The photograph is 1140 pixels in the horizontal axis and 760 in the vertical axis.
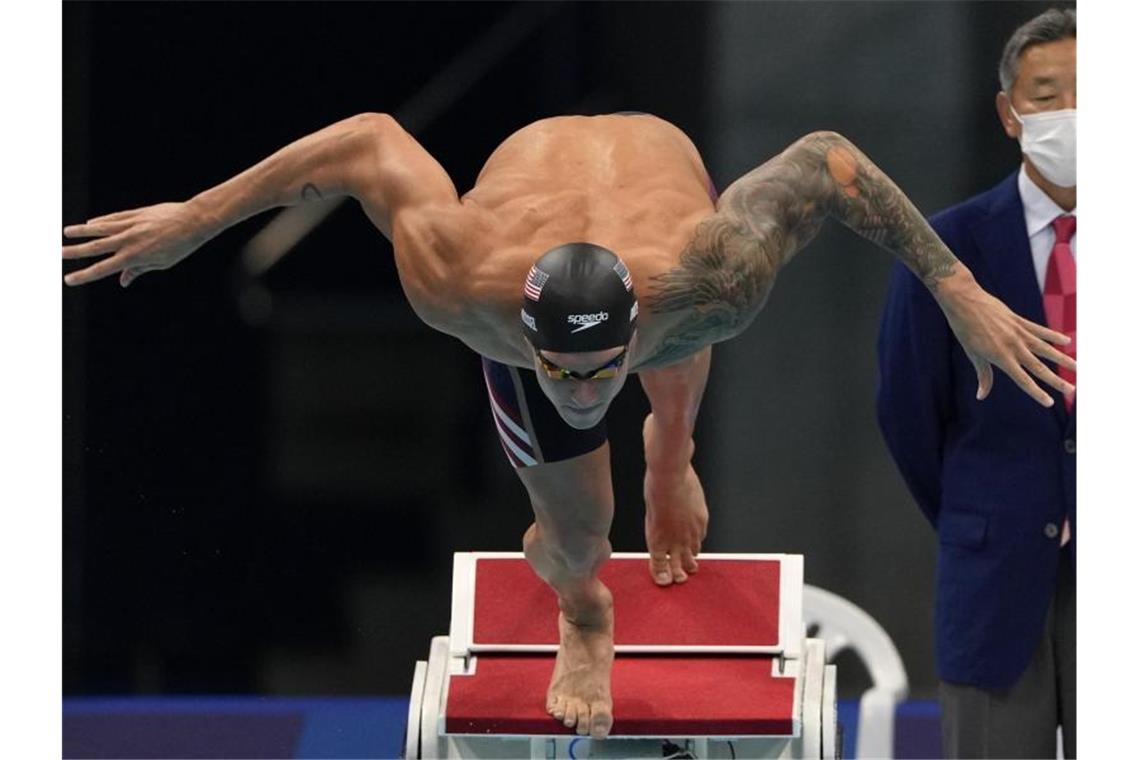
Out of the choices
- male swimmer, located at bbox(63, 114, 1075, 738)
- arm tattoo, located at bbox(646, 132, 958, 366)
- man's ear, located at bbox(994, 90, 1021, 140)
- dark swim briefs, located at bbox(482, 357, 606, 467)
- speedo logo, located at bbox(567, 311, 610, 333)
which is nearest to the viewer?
speedo logo, located at bbox(567, 311, 610, 333)

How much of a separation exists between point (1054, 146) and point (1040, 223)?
0.14 meters

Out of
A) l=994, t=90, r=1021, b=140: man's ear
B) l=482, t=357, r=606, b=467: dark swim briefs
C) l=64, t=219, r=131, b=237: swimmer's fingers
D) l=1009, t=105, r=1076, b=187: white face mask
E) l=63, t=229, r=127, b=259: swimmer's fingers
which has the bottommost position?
l=482, t=357, r=606, b=467: dark swim briefs

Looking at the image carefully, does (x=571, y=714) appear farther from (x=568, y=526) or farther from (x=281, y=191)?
(x=281, y=191)

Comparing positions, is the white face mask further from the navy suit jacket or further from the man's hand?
the man's hand

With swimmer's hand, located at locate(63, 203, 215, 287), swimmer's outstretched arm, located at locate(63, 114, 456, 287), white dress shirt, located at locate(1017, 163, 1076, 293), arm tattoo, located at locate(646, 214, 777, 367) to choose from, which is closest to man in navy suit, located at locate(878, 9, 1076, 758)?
white dress shirt, located at locate(1017, 163, 1076, 293)

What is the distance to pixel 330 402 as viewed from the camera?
5.02m

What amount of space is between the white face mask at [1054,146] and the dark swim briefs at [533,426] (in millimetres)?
995

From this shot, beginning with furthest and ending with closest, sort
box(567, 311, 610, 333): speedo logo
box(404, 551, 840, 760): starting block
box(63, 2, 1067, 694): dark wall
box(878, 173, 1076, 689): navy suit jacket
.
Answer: box(63, 2, 1067, 694): dark wall → box(878, 173, 1076, 689): navy suit jacket → box(404, 551, 840, 760): starting block → box(567, 311, 610, 333): speedo logo

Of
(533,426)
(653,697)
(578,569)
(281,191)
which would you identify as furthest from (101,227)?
(653,697)

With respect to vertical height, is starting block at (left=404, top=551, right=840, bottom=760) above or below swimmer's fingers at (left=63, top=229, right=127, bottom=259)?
below

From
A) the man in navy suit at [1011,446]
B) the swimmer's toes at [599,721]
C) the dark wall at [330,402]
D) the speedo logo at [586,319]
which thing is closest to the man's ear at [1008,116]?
the man in navy suit at [1011,446]

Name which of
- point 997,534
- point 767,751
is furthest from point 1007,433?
point 767,751

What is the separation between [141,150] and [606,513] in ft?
6.36

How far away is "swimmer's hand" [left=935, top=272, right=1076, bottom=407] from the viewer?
323 cm
